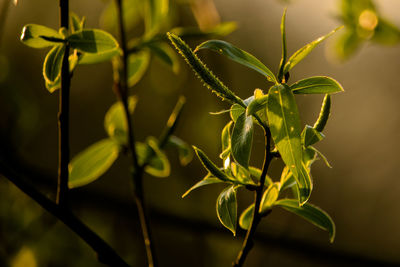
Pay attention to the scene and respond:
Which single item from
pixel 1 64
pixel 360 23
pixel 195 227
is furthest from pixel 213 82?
pixel 1 64

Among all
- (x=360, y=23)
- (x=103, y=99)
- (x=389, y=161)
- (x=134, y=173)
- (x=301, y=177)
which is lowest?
(x=389, y=161)

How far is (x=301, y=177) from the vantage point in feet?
1.24

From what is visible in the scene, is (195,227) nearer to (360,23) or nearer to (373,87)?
(360,23)

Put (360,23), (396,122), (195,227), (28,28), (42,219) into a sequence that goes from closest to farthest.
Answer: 1. (28,28)
2. (360,23)
3. (195,227)
4. (42,219)
5. (396,122)

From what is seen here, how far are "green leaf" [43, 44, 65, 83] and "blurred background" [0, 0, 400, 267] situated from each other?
1.09 ft

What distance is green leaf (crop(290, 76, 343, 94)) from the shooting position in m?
0.40

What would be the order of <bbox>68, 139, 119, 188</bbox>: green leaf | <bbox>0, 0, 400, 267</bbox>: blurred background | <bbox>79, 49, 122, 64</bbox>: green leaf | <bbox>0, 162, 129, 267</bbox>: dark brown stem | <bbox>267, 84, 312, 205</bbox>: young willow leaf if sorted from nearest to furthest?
<bbox>267, 84, 312, 205</bbox>: young willow leaf, <bbox>0, 162, 129, 267</bbox>: dark brown stem, <bbox>79, 49, 122, 64</bbox>: green leaf, <bbox>68, 139, 119, 188</bbox>: green leaf, <bbox>0, 0, 400, 267</bbox>: blurred background

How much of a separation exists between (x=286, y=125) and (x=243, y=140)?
0.13 ft

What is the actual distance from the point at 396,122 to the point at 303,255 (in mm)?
2039

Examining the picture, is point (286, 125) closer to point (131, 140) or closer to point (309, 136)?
point (309, 136)

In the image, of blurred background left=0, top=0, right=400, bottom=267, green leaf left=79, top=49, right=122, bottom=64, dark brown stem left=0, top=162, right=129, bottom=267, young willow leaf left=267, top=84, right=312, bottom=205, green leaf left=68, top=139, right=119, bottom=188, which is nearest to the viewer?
young willow leaf left=267, top=84, right=312, bottom=205

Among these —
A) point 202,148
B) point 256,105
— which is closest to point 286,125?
point 256,105

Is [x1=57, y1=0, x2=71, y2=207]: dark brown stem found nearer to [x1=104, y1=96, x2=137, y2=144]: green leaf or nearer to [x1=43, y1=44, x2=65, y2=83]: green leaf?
[x1=43, y1=44, x2=65, y2=83]: green leaf

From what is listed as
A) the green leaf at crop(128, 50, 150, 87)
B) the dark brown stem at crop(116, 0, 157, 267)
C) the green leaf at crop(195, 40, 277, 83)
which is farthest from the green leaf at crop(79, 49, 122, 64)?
the green leaf at crop(195, 40, 277, 83)
